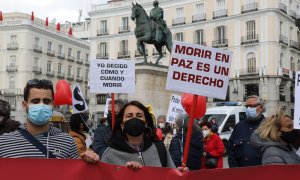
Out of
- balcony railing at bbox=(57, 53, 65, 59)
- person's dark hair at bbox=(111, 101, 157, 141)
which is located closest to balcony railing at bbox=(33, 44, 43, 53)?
balcony railing at bbox=(57, 53, 65, 59)

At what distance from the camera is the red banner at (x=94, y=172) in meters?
2.92

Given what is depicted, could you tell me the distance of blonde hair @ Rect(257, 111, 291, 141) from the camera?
377 cm

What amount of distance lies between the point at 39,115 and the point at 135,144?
69 cm

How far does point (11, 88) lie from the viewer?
57.3m

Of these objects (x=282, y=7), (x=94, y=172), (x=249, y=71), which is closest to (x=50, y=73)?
(x=249, y=71)

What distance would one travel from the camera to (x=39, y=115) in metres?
3.02

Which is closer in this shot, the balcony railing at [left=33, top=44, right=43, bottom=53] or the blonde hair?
the blonde hair

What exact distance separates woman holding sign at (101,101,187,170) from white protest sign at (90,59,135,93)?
3.76m

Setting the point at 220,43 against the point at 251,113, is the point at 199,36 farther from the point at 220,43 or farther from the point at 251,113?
the point at 251,113

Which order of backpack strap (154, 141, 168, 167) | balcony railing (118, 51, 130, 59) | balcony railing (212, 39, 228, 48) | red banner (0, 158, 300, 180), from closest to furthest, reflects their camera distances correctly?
red banner (0, 158, 300, 180) → backpack strap (154, 141, 168, 167) → balcony railing (212, 39, 228, 48) → balcony railing (118, 51, 130, 59)

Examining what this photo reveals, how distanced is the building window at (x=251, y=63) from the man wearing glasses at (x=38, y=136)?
39.6 metres

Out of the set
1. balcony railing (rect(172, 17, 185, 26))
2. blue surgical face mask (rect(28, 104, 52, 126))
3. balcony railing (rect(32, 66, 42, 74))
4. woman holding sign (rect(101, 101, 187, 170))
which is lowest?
woman holding sign (rect(101, 101, 187, 170))

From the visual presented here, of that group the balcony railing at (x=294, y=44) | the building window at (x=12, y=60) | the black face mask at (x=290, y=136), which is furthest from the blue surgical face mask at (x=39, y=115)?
Answer: the building window at (x=12, y=60)

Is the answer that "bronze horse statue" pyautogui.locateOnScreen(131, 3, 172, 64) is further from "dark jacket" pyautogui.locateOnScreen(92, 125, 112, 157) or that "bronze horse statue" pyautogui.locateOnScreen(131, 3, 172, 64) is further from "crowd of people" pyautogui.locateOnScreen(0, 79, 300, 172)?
"crowd of people" pyautogui.locateOnScreen(0, 79, 300, 172)
